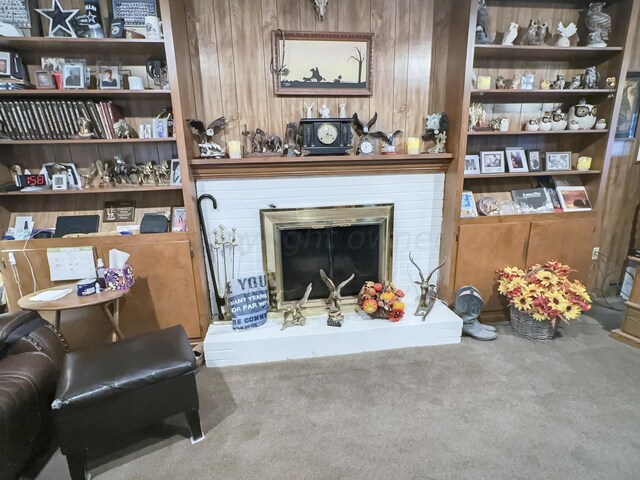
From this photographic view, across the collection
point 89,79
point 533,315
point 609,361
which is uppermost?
point 89,79

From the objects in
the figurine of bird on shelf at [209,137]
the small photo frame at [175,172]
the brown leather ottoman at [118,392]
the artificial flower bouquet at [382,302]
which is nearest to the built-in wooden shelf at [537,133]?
the artificial flower bouquet at [382,302]

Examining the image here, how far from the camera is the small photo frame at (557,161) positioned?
2797 mm

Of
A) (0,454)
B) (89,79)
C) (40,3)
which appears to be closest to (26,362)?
(0,454)

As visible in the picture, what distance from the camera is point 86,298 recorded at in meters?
2.02

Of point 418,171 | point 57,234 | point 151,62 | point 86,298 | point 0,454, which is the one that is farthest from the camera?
point 418,171

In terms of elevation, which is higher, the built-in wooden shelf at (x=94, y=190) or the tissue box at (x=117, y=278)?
the built-in wooden shelf at (x=94, y=190)

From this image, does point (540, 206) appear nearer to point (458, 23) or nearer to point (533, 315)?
point (533, 315)

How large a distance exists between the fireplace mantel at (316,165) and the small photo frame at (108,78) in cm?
63

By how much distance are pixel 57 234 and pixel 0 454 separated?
1435 mm

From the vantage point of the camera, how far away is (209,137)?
2412 mm

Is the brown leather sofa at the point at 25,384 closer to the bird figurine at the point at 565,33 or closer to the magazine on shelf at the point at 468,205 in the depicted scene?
the magazine on shelf at the point at 468,205

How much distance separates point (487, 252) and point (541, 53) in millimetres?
1489

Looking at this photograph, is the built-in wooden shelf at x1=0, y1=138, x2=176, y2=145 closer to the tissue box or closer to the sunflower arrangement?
the tissue box

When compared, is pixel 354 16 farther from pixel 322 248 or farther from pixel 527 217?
pixel 527 217
